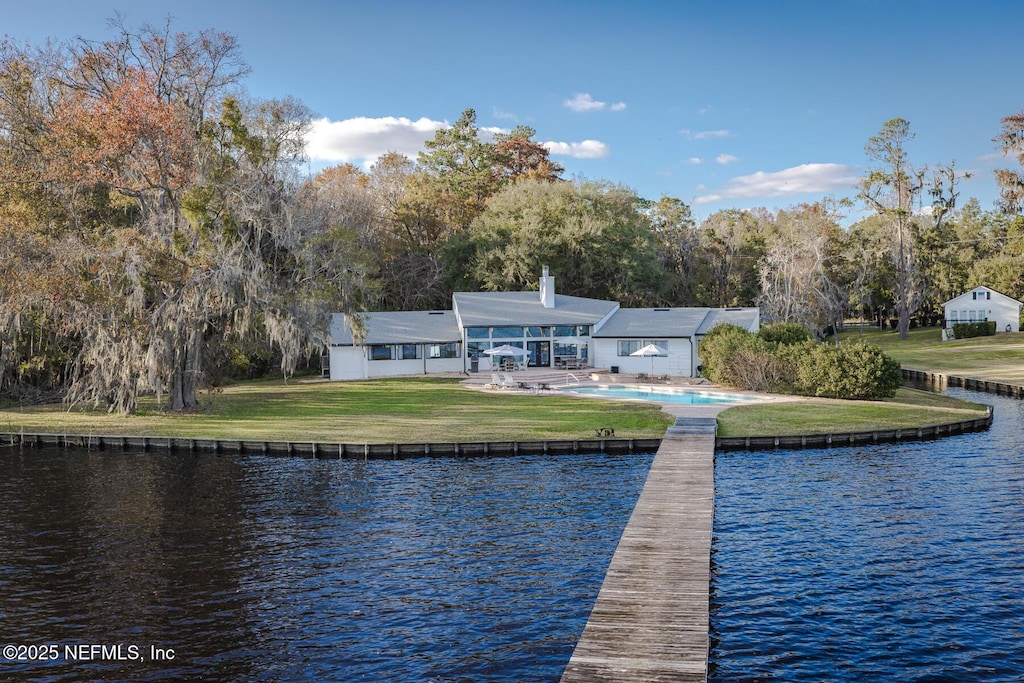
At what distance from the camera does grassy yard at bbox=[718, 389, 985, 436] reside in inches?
1205

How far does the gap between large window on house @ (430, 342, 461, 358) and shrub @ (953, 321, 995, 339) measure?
47298 mm

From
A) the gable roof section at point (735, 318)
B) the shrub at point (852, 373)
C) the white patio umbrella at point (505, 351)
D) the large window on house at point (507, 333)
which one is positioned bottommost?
the shrub at point (852, 373)

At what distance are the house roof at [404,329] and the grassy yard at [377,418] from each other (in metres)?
7.76

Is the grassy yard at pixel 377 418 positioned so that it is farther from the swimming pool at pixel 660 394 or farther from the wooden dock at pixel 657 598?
the wooden dock at pixel 657 598

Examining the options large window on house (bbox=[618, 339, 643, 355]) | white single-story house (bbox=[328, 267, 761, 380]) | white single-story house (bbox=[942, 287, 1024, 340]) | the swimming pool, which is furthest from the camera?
white single-story house (bbox=[942, 287, 1024, 340])

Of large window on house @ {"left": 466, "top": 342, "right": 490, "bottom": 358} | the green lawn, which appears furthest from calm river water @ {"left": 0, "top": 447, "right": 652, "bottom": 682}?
large window on house @ {"left": 466, "top": 342, "right": 490, "bottom": 358}

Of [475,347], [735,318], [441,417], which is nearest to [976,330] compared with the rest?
[735,318]

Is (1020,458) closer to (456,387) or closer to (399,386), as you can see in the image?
(456,387)

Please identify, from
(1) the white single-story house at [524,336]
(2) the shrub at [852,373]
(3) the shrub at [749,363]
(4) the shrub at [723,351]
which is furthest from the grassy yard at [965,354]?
(4) the shrub at [723,351]

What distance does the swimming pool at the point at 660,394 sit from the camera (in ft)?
127

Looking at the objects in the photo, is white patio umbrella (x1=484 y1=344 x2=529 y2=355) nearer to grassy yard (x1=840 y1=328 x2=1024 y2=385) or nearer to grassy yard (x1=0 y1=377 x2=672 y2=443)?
grassy yard (x1=0 y1=377 x2=672 y2=443)

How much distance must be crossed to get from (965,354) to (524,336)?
35622 mm

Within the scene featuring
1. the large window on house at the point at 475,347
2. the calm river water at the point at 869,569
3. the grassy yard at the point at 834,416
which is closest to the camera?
the calm river water at the point at 869,569

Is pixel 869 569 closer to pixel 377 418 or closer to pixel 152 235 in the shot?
pixel 377 418
